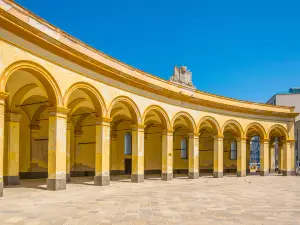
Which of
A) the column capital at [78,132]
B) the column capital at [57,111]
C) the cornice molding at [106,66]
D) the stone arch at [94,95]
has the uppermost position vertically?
the cornice molding at [106,66]

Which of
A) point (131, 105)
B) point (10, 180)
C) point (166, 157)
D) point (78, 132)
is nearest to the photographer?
point (10, 180)

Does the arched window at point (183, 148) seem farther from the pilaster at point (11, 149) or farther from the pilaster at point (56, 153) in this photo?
the pilaster at point (56, 153)

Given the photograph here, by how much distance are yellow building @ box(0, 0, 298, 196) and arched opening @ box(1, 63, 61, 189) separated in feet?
0.17

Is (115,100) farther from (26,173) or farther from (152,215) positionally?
(152,215)

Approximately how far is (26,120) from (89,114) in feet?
15.5

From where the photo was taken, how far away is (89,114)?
26.5m

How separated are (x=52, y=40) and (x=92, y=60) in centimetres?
312

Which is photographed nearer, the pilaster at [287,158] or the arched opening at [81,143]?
the arched opening at [81,143]

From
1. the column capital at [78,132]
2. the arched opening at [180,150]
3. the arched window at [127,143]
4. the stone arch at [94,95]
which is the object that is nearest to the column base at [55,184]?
the stone arch at [94,95]

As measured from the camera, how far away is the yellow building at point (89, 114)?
15.6 m

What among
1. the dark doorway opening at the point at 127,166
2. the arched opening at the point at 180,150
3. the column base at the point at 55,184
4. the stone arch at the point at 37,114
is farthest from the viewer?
the arched opening at the point at 180,150

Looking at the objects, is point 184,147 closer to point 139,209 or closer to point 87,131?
point 87,131

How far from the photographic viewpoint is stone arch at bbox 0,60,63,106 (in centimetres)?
1409

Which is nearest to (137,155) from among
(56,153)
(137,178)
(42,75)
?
(137,178)
